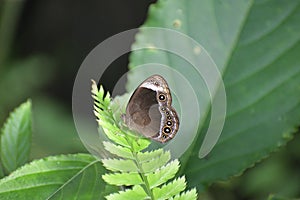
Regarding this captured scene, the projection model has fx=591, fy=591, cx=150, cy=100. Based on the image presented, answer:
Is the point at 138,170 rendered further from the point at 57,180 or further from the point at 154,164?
the point at 57,180

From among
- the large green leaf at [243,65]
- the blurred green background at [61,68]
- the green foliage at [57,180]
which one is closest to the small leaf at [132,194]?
the green foliage at [57,180]

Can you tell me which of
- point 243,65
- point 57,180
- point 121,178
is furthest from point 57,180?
point 243,65

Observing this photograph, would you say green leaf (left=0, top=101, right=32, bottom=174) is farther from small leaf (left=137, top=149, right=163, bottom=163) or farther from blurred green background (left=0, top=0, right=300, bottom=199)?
blurred green background (left=0, top=0, right=300, bottom=199)

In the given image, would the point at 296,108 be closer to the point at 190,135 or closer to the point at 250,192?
the point at 190,135

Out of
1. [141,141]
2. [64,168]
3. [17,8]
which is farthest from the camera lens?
[17,8]

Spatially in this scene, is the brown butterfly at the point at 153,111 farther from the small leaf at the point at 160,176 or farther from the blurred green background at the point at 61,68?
the blurred green background at the point at 61,68

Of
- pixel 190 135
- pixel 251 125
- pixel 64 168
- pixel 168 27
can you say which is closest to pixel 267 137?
pixel 251 125

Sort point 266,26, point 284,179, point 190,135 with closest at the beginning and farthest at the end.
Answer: point 190,135 < point 266,26 < point 284,179
